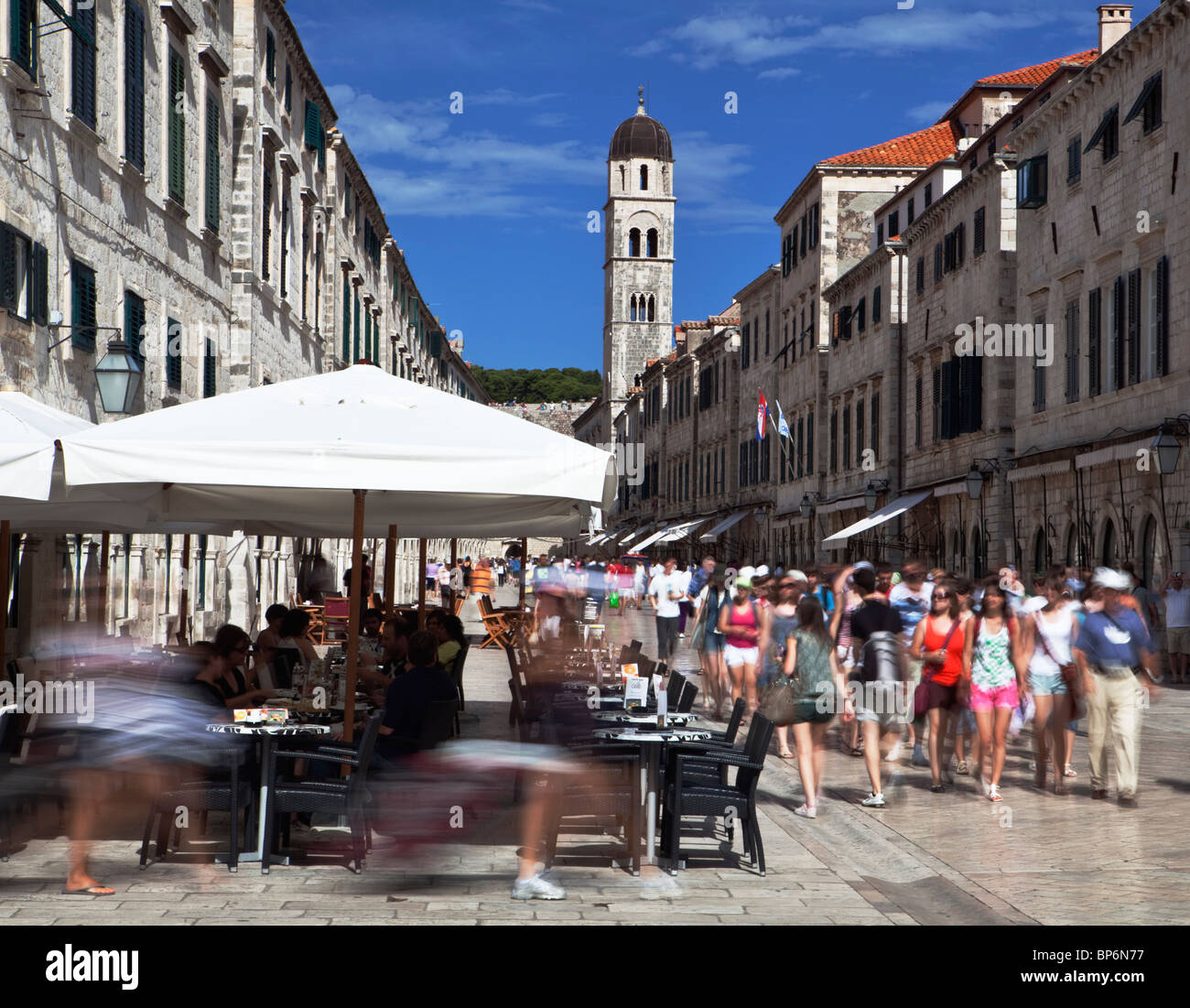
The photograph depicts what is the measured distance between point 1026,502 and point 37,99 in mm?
19630

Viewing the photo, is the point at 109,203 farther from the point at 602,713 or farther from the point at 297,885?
the point at 297,885

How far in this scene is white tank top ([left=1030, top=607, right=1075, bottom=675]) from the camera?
1157 centimetres

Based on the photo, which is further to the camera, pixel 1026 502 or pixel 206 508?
pixel 1026 502

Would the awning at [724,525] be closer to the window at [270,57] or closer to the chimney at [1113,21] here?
the chimney at [1113,21]

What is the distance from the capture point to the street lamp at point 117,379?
13734mm

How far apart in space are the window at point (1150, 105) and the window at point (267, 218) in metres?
15.1

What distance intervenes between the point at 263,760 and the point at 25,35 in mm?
9878

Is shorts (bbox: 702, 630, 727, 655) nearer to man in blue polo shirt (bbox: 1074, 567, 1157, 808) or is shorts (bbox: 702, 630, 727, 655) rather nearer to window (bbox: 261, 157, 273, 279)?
man in blue polo shirt (bbox: 1074, 567, 1157, 808)

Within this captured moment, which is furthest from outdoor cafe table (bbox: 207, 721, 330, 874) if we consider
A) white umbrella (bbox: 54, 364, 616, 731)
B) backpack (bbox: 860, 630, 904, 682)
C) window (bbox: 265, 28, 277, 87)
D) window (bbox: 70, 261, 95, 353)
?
window (bbox: 265, 28, 277, 87)

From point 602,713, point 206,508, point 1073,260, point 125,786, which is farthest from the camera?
point 1073,260

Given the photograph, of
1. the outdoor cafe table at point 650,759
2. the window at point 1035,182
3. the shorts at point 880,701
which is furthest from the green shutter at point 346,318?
the outdoor cafe table at point 650,759

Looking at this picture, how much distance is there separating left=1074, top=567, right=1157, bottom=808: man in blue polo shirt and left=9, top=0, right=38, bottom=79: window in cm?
1122

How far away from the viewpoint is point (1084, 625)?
1123 centimetres
